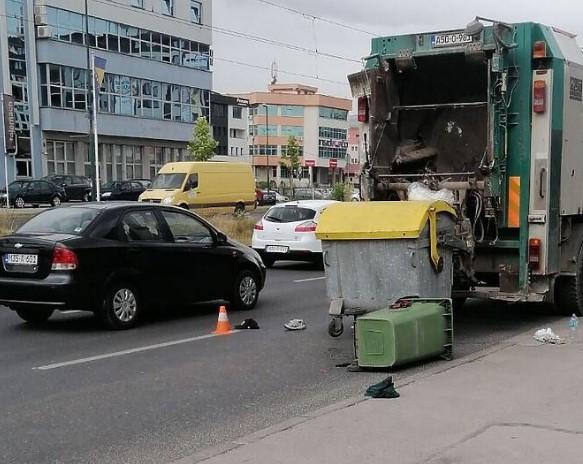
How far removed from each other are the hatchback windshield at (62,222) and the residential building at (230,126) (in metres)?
81.7

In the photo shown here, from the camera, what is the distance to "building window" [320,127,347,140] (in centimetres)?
12447

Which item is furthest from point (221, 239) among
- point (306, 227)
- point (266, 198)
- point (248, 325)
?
point (266, 198)

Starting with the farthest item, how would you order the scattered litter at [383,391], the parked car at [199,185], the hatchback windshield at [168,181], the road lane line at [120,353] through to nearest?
the hatchback windshield at [168,181], the parked car at [199,185], the road lane line at [120,353], the scattered litter at [383,391]


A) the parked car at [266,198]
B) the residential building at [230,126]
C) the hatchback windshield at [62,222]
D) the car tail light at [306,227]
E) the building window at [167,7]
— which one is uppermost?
the building window at [167,7]

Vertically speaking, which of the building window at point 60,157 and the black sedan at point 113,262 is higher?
the building window at point 60,157

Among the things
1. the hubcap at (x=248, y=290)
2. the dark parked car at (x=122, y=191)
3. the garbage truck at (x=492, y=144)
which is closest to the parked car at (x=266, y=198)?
the dark parked car at (x=122, y=191)

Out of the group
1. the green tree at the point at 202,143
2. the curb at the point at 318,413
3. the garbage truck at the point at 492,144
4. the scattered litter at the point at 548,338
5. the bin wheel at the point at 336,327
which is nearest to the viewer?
the curb at the point at 318,413

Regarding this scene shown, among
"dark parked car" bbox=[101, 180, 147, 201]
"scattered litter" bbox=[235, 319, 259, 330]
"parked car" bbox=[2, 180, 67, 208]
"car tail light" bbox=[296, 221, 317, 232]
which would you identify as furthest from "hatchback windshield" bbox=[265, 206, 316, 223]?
"dark parked car" bbox=[101, 180, 147, 201]

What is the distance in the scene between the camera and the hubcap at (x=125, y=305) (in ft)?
32.6

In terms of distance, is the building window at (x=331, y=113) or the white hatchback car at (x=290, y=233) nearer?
the white hatchback car at (x=290, y=233)

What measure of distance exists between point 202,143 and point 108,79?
834 centimetres

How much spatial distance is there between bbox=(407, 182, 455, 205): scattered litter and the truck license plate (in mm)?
1698

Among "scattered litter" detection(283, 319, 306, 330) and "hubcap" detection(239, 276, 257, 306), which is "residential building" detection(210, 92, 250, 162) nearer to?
"hubcap" detection(239, 276, 257, 306)

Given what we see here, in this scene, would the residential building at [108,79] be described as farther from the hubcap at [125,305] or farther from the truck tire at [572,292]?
the truck tire at [572,292]
